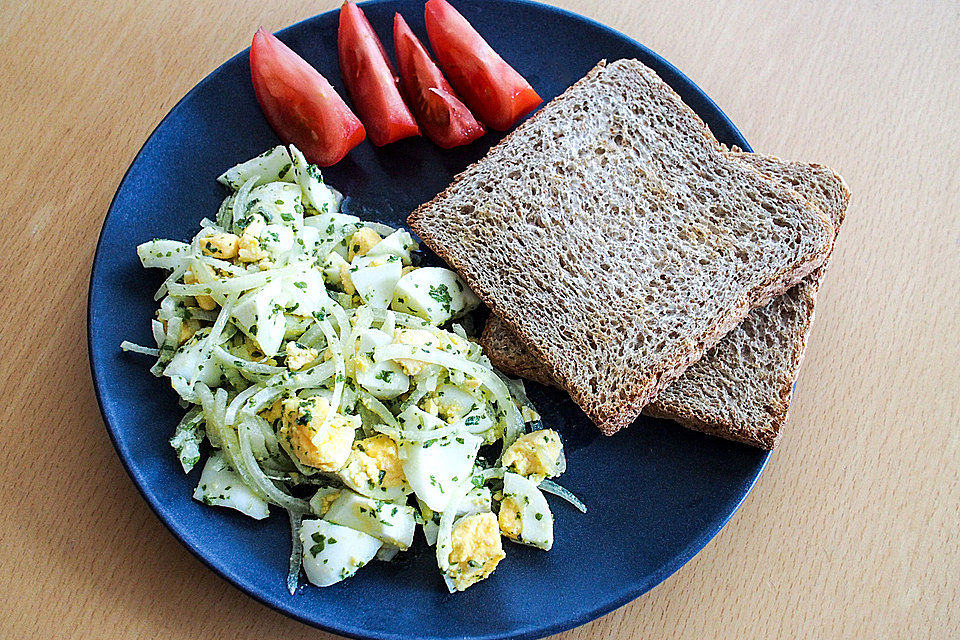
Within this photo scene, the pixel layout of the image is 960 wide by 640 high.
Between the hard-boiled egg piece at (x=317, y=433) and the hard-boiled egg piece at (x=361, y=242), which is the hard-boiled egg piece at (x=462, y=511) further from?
the hard-boiled egg piece at (x=361, y=242)

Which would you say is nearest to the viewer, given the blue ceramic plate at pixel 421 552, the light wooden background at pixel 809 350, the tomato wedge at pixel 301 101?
the blue ceramic plate at pixel 421 552

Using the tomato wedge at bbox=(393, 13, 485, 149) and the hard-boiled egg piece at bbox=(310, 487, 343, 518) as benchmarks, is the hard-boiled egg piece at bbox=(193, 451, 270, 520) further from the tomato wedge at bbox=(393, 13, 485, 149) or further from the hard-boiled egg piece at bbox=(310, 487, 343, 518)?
the tomato wedge at bbox=(393, 13, 485, 149)

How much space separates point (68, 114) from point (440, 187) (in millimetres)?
1247

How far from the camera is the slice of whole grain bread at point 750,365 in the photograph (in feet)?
7.22

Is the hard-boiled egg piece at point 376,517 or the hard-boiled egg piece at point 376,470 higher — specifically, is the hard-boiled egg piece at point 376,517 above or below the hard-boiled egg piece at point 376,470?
below

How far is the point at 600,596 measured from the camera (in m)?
2.10

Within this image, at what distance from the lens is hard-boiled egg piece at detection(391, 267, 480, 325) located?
86.4 inches

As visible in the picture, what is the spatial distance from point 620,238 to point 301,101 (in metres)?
1.05

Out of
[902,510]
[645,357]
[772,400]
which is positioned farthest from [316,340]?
[902,510]

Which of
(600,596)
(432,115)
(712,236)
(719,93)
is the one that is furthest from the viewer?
(719,93)

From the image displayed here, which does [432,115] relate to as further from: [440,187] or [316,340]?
[316,340]

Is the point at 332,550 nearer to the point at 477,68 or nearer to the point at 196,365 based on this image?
the point at 196,365

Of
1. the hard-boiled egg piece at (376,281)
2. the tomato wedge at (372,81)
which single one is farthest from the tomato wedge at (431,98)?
the hard-boiled egg piece at (376,281)

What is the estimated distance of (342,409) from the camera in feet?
6.78
